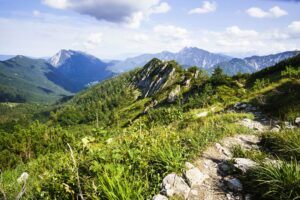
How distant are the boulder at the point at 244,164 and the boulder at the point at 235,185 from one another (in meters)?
0.44

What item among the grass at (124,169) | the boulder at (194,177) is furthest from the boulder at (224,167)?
the grass at (124,169)

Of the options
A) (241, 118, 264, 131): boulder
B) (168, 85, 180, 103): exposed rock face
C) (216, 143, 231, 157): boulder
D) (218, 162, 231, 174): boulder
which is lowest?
(168, 85, 180, 103): exposed rock face

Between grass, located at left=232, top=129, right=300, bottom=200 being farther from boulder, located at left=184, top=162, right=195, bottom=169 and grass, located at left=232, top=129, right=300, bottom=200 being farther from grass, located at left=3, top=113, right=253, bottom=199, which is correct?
grass, located at left=3, top=113, right=253, bottom=199

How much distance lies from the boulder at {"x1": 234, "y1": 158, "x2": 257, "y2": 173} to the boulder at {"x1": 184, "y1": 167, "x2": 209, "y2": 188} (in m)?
0.87

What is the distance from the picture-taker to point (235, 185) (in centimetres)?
633

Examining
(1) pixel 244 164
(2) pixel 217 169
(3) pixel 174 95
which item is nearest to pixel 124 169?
(2) pixel 217 169

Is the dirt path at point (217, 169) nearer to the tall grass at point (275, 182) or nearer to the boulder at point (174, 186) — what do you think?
the boulder at point (174, 186)

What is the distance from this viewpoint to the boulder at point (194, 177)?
262 inches

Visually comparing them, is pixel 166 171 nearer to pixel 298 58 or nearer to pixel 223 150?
pixel 223 150

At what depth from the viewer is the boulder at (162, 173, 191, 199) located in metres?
6.19

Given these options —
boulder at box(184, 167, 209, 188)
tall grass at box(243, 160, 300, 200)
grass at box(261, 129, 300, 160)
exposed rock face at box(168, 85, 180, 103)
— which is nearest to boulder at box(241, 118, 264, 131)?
grass at box(261, 129, 300, 160)

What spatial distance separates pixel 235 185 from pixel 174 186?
4.69 feet

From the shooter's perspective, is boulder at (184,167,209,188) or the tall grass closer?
the tall grass

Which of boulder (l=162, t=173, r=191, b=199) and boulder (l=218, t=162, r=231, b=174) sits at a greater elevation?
boulder (l=218, t=162, r=231, b=174)
